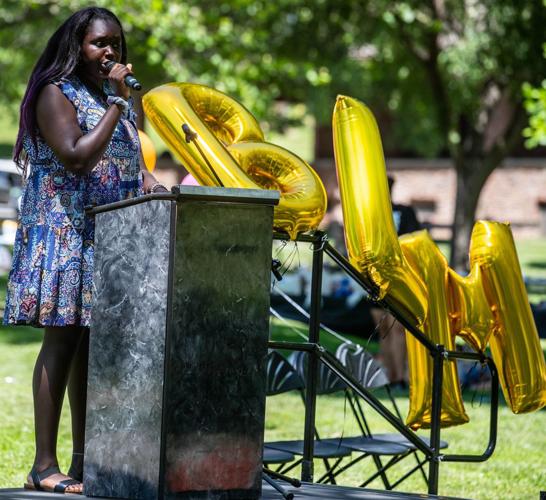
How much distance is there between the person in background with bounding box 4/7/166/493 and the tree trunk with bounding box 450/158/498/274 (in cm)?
1375

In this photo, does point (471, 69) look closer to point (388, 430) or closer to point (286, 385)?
point (388, 430)

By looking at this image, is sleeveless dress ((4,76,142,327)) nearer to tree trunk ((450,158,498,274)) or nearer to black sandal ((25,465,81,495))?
black sandal ((25,465,81,495))

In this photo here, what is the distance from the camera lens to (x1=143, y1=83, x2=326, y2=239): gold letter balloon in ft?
15.4

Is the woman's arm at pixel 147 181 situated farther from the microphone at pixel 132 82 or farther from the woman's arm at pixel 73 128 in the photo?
the microphone at pixel 132 82

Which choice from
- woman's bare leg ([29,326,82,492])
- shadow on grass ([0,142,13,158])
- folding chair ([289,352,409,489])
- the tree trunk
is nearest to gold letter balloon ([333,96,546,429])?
folding chair ([289,352,409,489])

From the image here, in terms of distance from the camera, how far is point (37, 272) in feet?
13.5

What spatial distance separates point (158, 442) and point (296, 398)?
21.7 ft

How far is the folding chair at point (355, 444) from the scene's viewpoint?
5762mm

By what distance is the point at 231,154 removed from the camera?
15.7 feet

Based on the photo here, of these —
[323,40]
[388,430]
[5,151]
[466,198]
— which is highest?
[5,151]

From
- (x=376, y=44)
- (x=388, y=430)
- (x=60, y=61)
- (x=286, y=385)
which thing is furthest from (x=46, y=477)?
(x=376, y=44)

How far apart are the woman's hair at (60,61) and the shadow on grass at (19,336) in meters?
8.60

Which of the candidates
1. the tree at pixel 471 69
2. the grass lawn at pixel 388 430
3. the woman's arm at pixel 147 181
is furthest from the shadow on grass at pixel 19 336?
the woman's arm at pixel 147 181

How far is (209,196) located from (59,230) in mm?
639
